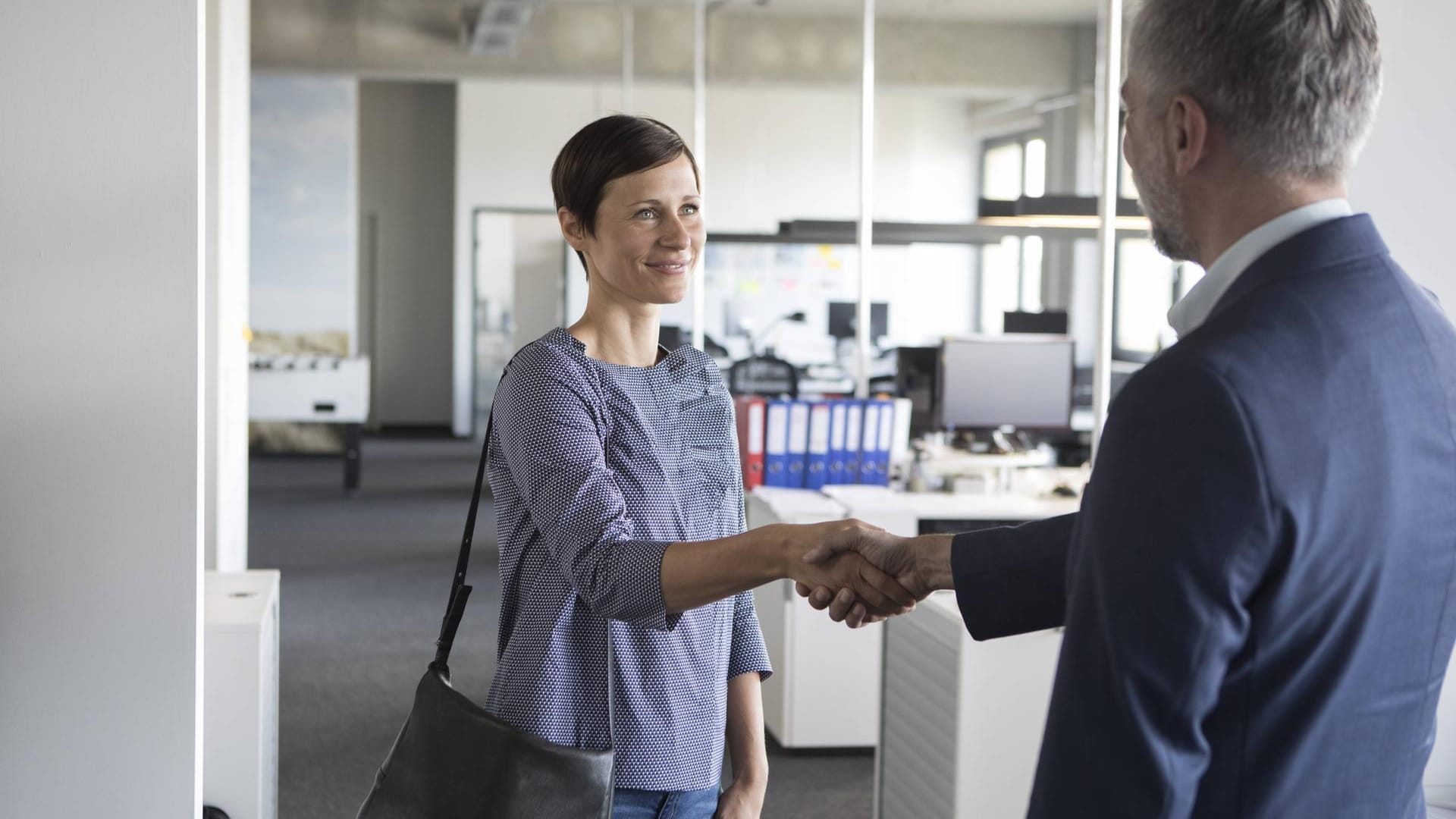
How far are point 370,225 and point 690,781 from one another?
1416 centimetres

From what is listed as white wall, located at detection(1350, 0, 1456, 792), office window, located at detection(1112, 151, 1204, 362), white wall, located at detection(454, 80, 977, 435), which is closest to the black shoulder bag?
white wall, located at detection(1350, 0, 1456, 792)

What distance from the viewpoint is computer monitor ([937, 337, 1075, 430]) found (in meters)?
6.34

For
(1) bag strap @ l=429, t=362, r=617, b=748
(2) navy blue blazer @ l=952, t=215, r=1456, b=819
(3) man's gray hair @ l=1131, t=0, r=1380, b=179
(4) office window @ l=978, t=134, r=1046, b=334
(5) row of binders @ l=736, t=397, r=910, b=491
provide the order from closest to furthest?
(2) navy blue blazer @ l=952, t=215, r=1456, b=819 → (3) man's gray hair @ l=1131, t=0, r=1380, b=179 → (1) bag strap @ l=429, t=362, r=617, b=748 → (5) row of binders @ l=736, t=397, r=910, b=491 → (4) office window @ l=978, t=134, r=1046, b=334

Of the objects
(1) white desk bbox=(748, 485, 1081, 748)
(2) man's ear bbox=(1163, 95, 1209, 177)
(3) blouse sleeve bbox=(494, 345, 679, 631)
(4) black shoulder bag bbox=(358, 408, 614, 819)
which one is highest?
(2) man's ear bbox=(1163, 95, 1209, 177)

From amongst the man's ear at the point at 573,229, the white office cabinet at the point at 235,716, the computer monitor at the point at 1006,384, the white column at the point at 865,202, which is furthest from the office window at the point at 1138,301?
the man's ear at the point at 573,229

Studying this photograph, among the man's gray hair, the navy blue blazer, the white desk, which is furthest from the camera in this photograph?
the white desk

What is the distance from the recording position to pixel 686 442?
1595mm

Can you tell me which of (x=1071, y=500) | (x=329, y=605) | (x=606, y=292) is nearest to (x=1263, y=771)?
(x=606, y=292)

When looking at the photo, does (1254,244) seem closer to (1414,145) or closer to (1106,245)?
(1414,145)

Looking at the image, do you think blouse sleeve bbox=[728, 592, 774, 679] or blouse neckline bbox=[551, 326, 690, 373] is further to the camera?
blouse sleeve bbox=[728, 592, 774, 679]

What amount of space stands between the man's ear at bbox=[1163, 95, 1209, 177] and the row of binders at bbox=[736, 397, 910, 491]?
4024 mm

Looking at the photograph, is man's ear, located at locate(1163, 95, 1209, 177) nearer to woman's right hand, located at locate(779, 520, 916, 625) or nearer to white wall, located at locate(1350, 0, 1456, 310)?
woman's right hand, located at locate(779, 520, 916, 625)

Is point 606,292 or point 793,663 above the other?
point 606,292

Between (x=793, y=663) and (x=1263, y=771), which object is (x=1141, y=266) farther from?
(x=1263, y=771)
